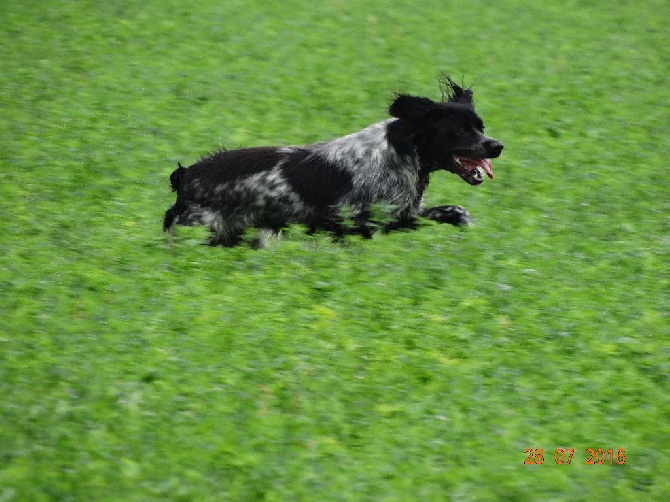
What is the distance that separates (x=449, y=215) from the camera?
30.0 feet

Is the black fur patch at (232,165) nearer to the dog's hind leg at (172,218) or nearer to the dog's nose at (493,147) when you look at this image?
the dog's hind leg at (172,218)

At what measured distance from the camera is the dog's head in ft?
28.6

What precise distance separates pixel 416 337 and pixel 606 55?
1064 centimetres

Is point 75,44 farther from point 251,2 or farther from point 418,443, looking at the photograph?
point 418,443

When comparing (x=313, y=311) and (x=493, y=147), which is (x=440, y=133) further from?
(x=313, y=311)

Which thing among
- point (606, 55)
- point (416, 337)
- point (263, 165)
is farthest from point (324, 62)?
point (416, 337)

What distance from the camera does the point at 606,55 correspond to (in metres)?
15.8

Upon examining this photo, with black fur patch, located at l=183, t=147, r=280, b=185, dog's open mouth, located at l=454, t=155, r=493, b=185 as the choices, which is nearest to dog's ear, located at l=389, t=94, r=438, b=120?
dog's open mouth, located at l=454, t=155, r=493, b=185

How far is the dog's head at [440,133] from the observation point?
8.70m
